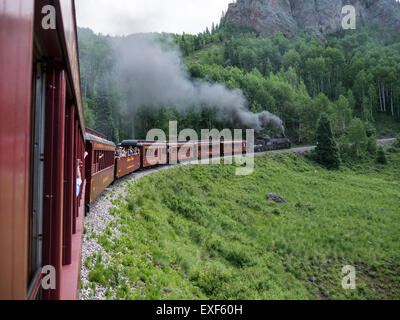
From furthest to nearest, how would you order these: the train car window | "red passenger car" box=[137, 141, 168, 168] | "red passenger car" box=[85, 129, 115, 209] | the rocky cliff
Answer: the rocky cliff → "red passenger car" box=[137, 141, 168, 168] → "red passenger car" box=[85, 129, 115, 209] → the train car window

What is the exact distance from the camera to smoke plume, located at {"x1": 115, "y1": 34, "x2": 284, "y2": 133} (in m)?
33.2

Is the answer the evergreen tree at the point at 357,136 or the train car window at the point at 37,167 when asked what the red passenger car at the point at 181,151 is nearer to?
the train car window at the point at 37,167

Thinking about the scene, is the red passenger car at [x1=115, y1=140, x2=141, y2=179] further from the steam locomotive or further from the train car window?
the steam locomotive

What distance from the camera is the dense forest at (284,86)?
4216 cm

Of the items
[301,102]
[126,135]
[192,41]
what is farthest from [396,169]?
[192,41]

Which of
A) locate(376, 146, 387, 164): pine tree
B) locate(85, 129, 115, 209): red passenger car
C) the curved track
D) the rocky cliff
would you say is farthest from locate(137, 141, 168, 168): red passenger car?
the rocky cliff

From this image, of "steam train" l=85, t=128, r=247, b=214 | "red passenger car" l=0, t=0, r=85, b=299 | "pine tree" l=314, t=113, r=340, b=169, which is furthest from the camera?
"pine tree" l=314, t=113, r=340, b=169

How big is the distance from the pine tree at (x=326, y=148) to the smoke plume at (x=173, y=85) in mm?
7266

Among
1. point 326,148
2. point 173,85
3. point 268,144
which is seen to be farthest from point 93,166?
point 326,148

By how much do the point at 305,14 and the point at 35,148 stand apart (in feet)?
562

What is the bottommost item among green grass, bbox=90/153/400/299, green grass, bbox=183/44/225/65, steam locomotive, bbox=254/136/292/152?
green grass, bbox=90/153/400/299

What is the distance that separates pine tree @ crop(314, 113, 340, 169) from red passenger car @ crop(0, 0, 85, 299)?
36650mm

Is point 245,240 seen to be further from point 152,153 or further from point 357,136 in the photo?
point 357,136

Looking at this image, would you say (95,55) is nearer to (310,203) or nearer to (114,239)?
(310,203)
